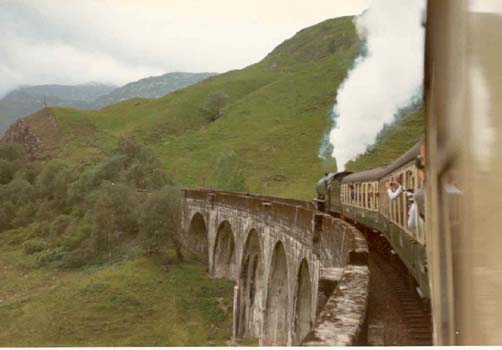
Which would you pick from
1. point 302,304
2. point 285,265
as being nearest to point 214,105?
point 285,265

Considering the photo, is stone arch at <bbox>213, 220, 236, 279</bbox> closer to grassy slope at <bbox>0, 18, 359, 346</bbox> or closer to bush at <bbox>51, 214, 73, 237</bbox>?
grassy slope at <bbox>0, 18, 359, 346</bbox>

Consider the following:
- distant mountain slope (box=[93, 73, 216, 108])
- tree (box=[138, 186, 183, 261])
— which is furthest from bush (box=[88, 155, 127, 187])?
distant mountain slope (box=[93, 73, 216, 108])

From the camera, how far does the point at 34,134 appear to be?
41.1 metres

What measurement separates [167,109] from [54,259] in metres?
50.0

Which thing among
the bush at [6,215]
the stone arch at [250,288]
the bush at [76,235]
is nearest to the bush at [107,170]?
the bush at [76,235]

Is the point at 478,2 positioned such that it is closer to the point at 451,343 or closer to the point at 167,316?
the point at 451,343

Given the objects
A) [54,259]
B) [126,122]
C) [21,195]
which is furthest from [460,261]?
[126,122]

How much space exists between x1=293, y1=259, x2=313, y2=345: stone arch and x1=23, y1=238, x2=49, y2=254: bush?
9.87 m

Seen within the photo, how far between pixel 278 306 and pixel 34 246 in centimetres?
897

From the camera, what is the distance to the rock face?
31592 mm

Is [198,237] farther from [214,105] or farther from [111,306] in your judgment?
[214,105]

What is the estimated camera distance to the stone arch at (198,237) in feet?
76.1

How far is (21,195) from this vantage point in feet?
52.7

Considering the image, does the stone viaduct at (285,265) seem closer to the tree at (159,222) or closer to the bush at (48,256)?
the tree at (159,222)
